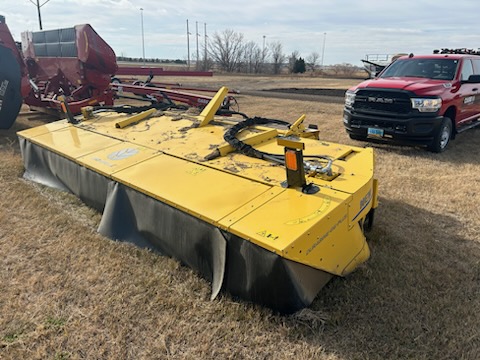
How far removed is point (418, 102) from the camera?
5523 millimetres

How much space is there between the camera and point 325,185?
8.05 feet

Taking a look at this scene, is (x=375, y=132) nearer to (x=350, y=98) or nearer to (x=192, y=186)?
(x=350, y=98)

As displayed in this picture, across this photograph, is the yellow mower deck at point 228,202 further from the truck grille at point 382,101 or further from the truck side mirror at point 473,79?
the truck side mirror at point 473,79

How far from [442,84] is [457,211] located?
2861mm

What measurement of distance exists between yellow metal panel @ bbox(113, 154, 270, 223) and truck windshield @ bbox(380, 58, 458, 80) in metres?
4.93

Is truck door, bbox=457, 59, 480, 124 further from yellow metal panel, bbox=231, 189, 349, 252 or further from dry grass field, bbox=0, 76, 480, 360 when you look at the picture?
yellow metal panel, bbox=231, 189, 349, 252

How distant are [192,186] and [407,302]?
61.5 inches

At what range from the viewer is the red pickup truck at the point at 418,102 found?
5566mm

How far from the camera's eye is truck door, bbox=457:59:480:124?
20.1ft

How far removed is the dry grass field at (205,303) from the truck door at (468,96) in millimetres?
3492

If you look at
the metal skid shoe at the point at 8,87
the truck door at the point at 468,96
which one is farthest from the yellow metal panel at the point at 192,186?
the truck door at the point at 468,96

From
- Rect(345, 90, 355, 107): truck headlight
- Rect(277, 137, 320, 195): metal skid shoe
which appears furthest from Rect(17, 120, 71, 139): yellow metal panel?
Rect(345, 90, 355, 107): truck headlight

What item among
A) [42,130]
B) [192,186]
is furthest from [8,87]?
[192,186]

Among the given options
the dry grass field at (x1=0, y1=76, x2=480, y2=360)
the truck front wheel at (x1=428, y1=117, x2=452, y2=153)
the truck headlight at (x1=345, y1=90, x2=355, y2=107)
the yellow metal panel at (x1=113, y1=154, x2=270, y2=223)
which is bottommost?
the dry grass field at (x1=0, y1=76, x2=480, y2=360)
